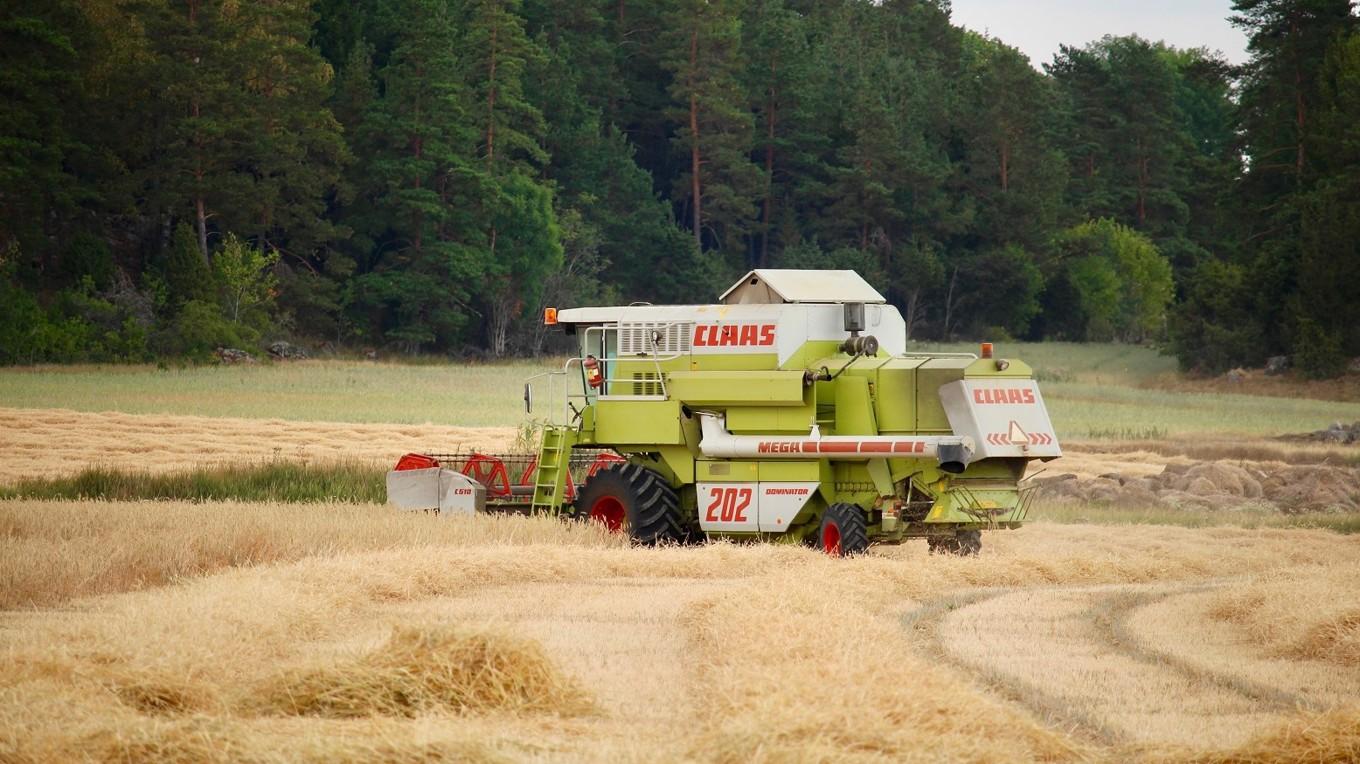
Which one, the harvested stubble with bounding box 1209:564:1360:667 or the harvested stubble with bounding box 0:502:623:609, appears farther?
the harvested stubble with bounding box 0:502:623:609

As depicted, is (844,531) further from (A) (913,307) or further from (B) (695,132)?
(A) (913,307)

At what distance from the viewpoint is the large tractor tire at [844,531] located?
63.7ft

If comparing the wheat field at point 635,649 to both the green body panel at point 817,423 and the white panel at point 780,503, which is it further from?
the white panel at point 780,503

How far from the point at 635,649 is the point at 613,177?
250 ft

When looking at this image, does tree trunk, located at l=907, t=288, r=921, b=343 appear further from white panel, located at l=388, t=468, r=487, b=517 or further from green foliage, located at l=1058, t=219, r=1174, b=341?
white panel, located at l=388, t=468, r=487, b=517

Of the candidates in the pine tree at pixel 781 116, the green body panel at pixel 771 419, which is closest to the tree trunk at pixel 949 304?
the pine tree at pixel 781 116

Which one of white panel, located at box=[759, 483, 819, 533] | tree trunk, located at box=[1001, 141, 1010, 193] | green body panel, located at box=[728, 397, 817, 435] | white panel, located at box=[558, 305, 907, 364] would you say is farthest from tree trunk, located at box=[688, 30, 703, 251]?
Answer: white panel, located at box=[759, 483, 819, 533]

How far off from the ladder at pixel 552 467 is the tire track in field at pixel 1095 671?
678 centimetres

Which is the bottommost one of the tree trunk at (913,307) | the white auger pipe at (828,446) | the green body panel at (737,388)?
the white auger pipe at (828,446)

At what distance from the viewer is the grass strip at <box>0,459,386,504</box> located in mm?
26453

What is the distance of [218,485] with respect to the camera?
91.1 ft

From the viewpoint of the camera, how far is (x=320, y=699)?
1022 centimetres

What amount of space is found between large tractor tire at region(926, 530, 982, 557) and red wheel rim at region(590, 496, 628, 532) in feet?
11.6

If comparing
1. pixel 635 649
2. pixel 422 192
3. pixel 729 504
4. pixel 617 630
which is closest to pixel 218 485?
pixel 729 504
